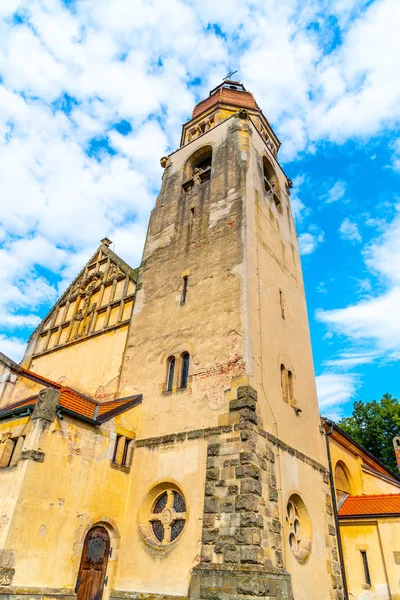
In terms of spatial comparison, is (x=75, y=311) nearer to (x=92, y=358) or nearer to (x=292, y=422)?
(x=92, y=358)

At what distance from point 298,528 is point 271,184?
47.8ft

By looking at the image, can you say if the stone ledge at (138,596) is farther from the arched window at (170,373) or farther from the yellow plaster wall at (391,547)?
the yellow plaster wall at (391,547)

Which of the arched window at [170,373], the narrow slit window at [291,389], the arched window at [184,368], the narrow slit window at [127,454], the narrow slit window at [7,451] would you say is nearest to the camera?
the narrow slit window at [7,451]

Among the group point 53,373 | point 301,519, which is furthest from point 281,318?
point 53,373

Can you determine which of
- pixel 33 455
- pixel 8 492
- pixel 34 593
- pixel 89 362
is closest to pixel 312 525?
pixel 34 593

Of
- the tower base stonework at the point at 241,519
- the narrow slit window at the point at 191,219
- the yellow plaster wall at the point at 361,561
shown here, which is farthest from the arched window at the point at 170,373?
the yellow plaster wall at the point at 361,561

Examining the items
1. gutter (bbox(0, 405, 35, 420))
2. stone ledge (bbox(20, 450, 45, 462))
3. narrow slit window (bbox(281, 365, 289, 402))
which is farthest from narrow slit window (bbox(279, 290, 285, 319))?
stone ledge (bbox(20, 450, 45, 462))

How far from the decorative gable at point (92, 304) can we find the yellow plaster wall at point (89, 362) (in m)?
0.36

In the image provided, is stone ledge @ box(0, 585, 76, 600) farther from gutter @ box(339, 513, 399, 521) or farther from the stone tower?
gutter @ box(339, 513, 399, 521)

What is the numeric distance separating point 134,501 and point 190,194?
12055 millimetres

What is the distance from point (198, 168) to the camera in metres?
19.9

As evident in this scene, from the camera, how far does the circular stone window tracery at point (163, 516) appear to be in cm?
1070

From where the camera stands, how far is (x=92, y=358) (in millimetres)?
16641

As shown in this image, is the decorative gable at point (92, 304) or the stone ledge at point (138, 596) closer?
the stone ledge at point (138, 596)
